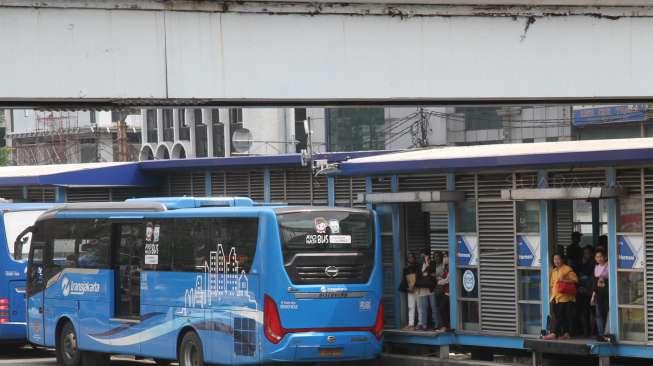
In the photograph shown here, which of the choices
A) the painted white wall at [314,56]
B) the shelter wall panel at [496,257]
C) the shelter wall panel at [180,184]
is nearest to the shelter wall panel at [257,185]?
the shelter wall panel at [180,184]

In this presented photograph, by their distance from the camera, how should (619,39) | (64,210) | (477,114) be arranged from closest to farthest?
(619,39), (64,210), (477,114)

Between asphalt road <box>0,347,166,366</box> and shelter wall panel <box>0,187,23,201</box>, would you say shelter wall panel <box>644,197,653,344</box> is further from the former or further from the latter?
shelter wall panel <box>0,187,23,201</box>

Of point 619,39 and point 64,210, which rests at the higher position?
point 619,39

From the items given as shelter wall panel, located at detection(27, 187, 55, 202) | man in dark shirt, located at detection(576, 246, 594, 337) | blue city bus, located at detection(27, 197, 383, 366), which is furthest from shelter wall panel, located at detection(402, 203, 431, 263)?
shelter wall panel, located at detection(27, 187, 55, 202)

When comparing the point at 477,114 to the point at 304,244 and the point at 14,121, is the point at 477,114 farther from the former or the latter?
the point at 14,121

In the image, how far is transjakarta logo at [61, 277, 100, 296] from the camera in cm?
2367

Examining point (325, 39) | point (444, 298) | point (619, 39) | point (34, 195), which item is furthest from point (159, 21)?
point (34, 195)

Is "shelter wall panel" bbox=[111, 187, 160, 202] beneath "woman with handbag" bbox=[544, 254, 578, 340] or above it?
above

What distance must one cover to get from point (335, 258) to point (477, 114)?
95.0ft

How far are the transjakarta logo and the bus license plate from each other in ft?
17.7

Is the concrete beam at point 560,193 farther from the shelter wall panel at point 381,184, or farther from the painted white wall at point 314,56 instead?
the painted white wall at point 314,56

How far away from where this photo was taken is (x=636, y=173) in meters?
17.6

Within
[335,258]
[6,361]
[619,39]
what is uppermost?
[619,39]

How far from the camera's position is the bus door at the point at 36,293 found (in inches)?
987
